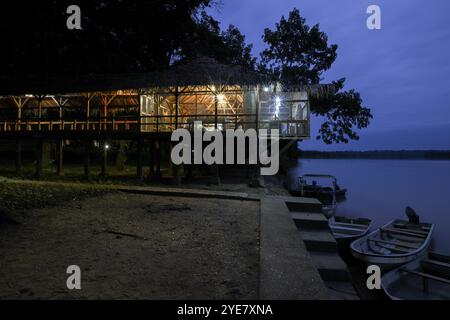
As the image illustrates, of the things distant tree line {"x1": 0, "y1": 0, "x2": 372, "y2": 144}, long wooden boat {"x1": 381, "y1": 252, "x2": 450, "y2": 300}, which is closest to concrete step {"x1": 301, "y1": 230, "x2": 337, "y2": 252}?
long wooden boat {"x1": 381, "y1": 252, "x2": 450, "y2": 300}

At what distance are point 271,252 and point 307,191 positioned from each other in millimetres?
15714

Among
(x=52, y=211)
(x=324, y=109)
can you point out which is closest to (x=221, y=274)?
(x=52, y=211)

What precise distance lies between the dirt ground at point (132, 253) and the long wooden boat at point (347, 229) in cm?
518

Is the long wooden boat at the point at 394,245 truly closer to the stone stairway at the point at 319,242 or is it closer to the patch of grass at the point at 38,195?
the stone stairway at the point at 319,242

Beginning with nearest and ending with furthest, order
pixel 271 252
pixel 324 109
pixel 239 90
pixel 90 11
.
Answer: pixel 271 252, pixel 239 90, pixel 90 11, pixel 324 109

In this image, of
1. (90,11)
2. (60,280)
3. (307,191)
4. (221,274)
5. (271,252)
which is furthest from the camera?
(90,11)

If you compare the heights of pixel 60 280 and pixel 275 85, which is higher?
pixel 275 85

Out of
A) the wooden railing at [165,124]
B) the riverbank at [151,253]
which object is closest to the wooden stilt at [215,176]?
the wooden railing at [165,124]

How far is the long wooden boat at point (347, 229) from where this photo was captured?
10663mm

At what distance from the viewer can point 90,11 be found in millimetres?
23344

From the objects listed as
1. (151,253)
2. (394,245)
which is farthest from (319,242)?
(394,245)

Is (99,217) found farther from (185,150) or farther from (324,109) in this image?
(324,109)

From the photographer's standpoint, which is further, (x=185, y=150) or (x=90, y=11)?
(x=90, y=11)

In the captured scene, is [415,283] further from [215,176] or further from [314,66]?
[314,66]
